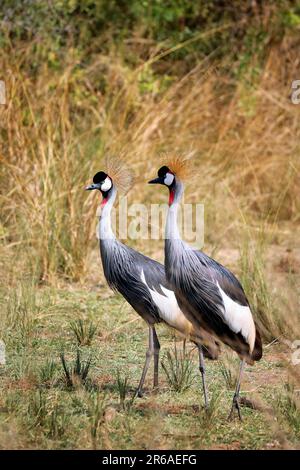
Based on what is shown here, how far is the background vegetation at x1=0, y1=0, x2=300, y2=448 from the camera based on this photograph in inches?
184

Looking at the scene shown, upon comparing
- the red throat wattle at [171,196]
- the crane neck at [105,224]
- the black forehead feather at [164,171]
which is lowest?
the crane neck at [105,224]

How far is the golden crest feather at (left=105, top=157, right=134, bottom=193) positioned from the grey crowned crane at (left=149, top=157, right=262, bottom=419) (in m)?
0.68

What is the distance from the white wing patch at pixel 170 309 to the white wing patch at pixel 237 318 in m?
0.35

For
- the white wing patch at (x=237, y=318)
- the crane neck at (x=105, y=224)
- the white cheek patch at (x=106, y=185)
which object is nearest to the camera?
the white wing patch at (x=237, y=318)

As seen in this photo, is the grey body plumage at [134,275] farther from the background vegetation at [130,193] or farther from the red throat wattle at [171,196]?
the red throat wattle at [171,196]

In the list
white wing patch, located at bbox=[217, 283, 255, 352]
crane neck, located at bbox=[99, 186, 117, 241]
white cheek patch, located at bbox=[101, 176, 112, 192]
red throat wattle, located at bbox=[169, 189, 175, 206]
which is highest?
white cheek patch, located at bbox=[101, 176, 112, 192]

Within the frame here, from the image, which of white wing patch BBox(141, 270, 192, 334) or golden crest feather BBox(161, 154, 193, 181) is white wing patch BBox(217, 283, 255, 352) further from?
golden crest feather BBox(161, 154, 193, 181)

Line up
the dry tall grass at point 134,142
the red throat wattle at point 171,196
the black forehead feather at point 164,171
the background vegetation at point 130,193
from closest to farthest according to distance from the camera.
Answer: the background vegetation at point 130,193 < the red throat wattle at point 171,196 < the black forehead feather at point 164,171 < the dry tall grass at point 134,142

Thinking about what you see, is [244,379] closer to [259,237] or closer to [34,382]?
[34,382]

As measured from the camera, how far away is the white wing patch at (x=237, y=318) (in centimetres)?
484

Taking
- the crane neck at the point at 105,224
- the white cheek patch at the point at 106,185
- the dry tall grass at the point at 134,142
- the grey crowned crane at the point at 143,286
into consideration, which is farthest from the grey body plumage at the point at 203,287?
the dry tall grass at the point at 134,142

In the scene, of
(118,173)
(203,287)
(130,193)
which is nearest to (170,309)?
(203,287)

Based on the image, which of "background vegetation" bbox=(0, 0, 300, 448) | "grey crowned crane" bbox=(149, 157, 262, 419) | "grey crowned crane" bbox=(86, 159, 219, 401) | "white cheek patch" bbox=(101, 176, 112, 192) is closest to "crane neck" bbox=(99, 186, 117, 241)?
"grey crowned crane" bbox=(86, 159, 219, 401)

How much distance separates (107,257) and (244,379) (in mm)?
968
